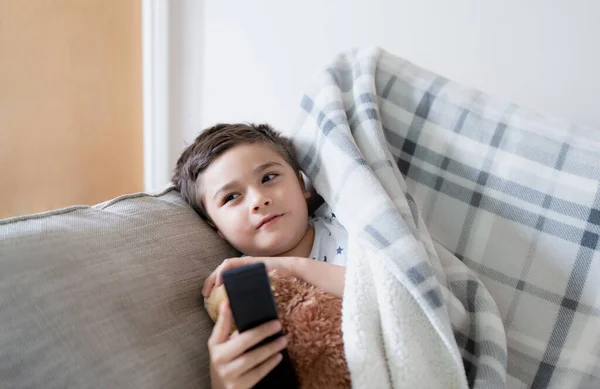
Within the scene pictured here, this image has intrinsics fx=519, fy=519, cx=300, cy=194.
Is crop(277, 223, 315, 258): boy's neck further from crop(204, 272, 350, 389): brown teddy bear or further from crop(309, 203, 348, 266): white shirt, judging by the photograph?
crop(204, 272, 350, 389): brown teddy bear

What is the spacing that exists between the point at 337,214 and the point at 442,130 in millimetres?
253

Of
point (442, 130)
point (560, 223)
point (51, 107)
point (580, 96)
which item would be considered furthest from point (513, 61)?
point (51, 107)

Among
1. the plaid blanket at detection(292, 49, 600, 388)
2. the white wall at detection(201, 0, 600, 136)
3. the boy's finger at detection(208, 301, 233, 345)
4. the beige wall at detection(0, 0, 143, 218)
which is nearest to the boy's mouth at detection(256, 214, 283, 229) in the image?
the plaid blanket at detection(292, 49, 600, 388)

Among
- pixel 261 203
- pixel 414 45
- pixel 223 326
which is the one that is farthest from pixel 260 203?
pixel 414 45

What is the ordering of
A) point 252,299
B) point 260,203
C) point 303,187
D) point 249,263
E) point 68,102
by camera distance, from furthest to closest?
point 68,102, point 303,187, point 260,203, point 249,263, point 252,299

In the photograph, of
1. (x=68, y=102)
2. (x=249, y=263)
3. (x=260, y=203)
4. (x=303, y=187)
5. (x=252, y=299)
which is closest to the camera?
(x=252, y=299)

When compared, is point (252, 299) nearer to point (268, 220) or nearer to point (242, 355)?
point (242, 355)

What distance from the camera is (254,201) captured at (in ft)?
2.98

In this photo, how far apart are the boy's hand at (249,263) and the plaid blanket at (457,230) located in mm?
107

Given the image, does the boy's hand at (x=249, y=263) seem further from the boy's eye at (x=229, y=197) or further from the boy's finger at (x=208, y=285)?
the boy's eye at (x=229, y=197)

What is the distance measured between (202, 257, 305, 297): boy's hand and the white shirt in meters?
0.13

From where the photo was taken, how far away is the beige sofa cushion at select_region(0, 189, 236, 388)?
630mm

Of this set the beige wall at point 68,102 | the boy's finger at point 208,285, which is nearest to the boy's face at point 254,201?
the boy's finger at point 208,285

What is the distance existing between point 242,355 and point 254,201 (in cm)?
31
